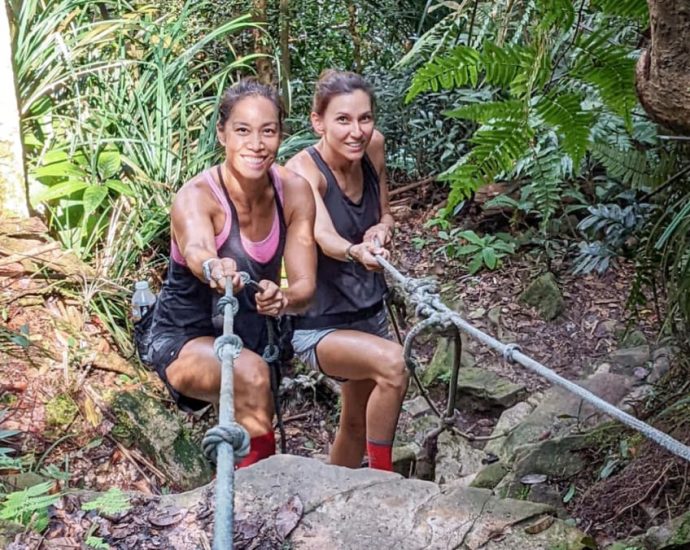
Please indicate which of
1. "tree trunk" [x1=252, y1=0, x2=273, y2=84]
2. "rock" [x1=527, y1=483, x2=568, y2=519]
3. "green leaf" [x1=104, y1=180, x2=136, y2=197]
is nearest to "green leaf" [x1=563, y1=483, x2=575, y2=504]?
"rock" [x1=527, y1=483, x2=568, y2=519]

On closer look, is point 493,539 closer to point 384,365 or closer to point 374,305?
point 384,365

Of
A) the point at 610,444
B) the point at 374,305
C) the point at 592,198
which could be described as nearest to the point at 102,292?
the point at 374,305

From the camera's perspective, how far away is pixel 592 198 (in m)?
5.82

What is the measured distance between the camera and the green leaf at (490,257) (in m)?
5.64

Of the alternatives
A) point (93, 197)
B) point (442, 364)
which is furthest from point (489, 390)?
point (93, 197)

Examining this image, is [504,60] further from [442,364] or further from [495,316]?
[495,316]

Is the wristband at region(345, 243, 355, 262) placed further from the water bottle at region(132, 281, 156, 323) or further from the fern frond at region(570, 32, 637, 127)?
the fern frond at region(570, 32, 637, 127)

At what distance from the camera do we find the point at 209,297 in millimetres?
2857

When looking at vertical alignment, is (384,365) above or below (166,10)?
below

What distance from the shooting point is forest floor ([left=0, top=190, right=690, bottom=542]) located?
336cm

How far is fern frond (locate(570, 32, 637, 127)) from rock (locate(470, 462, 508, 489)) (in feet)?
6.21

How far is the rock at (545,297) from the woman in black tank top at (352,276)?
2226 millimetres

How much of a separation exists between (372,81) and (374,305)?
4.08 metres

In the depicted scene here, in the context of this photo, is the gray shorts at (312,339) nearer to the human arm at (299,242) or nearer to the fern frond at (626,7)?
the human arm at (299,242)
